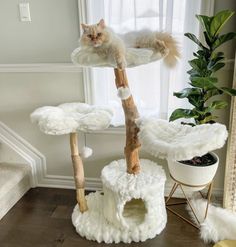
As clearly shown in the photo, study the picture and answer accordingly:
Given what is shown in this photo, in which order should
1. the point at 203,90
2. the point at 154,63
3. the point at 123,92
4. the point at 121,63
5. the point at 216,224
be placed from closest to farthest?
1. the point at 121,63
2. the point at 123,92
3. the point at 203,90
4. the point at 216,224
5. the point at 154,63

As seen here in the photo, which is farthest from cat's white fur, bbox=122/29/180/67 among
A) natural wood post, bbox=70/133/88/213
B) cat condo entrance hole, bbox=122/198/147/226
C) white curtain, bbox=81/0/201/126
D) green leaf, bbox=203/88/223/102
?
cat condo entrance hole, bbox=122/198/147/226

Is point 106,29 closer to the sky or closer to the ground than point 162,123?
closer to the sky

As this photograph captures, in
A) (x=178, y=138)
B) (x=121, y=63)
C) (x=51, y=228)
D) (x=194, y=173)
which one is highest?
(x=121, y=63)

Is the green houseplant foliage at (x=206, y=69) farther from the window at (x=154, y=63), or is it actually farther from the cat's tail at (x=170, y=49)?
the window at (x=154, y=63)

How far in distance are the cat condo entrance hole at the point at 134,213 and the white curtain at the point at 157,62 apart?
57 centimetres

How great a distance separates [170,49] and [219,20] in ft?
0.94

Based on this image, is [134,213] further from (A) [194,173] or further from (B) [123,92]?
(B) [123,92]

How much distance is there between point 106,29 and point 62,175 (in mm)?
1316

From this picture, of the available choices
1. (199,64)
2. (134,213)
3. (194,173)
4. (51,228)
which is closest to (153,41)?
(199,64)

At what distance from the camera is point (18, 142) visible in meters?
2.27

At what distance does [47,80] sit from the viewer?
6.75ft

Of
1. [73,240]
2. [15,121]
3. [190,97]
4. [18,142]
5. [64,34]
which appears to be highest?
[64,34]

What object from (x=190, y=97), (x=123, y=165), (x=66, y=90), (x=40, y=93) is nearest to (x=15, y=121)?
(x=40, y=93)

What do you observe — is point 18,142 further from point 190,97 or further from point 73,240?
point 190,97
